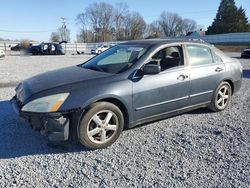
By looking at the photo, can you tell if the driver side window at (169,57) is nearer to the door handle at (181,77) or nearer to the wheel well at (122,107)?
the door handle at (181,77)

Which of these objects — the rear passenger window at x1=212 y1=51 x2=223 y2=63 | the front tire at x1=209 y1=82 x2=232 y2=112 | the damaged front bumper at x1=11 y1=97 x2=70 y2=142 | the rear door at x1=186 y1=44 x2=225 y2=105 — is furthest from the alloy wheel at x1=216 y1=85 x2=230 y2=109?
the damaged front bumper at x1=11 y1=97 x2=70 y2=142

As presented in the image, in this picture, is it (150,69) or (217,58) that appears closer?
(150,69)

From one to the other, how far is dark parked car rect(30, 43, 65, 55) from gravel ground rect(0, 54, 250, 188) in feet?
98.5

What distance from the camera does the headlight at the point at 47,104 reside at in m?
3.67

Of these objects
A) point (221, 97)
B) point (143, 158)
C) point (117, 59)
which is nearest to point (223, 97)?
point (221, 97)

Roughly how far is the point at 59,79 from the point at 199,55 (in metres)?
2.72

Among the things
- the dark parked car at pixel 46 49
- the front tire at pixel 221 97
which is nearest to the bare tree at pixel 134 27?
the dark parked car at pixel 46 49

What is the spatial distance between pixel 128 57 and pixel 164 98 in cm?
95

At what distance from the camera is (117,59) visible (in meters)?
5.03

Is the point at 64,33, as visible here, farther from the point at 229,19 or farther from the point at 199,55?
the point at 199,55

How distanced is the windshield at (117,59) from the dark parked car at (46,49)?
2992cm

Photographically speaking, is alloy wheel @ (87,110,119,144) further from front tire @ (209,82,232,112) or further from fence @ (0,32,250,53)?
fence @ (0,32,250,53)

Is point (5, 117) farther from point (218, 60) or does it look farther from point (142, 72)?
point (218, 60)

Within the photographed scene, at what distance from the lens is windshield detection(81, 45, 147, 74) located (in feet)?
14.8
